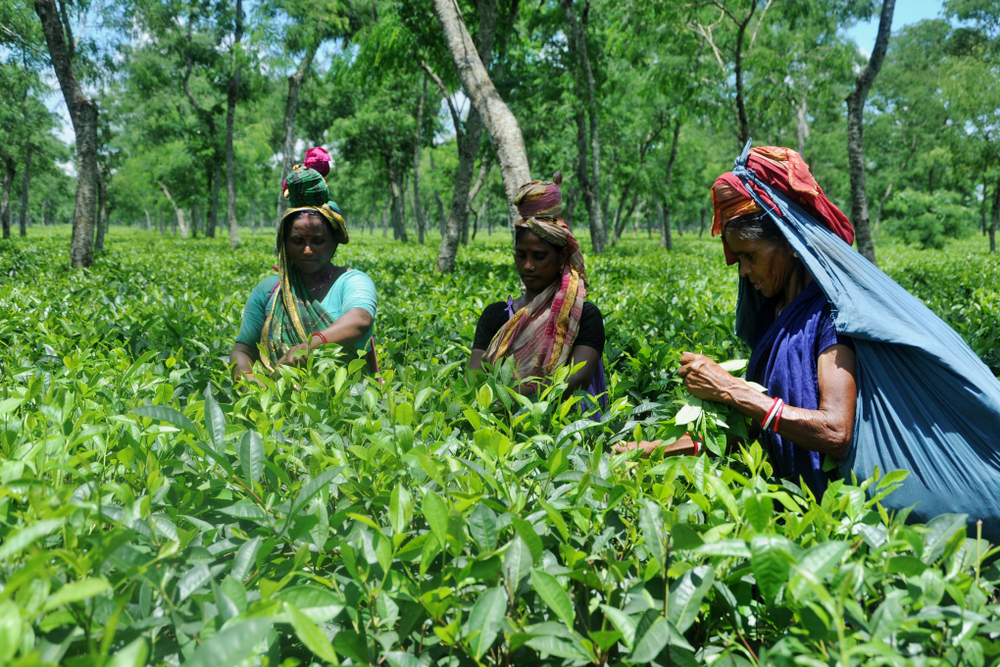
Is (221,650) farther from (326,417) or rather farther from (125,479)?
(326,417)

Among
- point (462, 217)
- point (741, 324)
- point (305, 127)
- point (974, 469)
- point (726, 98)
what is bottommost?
point (974, 469)

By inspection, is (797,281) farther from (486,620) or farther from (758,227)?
(486,620)

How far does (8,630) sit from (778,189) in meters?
2.11

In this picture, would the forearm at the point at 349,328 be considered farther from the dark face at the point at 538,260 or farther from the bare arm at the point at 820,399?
the bare arm at the point at 820,399

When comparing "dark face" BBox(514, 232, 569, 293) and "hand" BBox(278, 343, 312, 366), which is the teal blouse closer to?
"hand" BBox(278, 343, 312, 366)

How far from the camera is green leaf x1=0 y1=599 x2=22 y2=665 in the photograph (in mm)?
664

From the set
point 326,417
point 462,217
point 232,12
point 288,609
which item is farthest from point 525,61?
point 288,609

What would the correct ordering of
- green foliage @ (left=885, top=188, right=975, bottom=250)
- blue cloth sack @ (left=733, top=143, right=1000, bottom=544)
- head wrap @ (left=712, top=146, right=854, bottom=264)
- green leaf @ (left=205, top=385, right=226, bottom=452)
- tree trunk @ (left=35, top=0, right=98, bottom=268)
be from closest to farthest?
green leaf @ (left=205, top=385, right=226, bottom=452)
blue cloth sack @ (left=733, top=143, right=1000, bottom=544)
head wrap @ (left=712, top=146, right=854, bottom=264)
tree trunk @ (left=35, top=0, right=98, bottom=268)
green foliage @ (left=885, top=188, right=975, bottom=250)

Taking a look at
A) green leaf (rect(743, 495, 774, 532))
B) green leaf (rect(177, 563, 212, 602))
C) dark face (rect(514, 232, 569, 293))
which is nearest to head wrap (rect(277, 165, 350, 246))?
dark face (rect(514, 232, 569, 293))

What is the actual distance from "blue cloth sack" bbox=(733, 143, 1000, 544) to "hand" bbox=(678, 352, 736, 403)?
1.14 ft

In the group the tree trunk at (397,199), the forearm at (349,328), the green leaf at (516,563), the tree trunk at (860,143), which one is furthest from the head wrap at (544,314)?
the tree trunk at (397,199)

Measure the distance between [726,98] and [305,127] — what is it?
25102 millimetres

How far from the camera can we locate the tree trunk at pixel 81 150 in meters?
9.31

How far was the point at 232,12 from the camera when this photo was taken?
21281mm
